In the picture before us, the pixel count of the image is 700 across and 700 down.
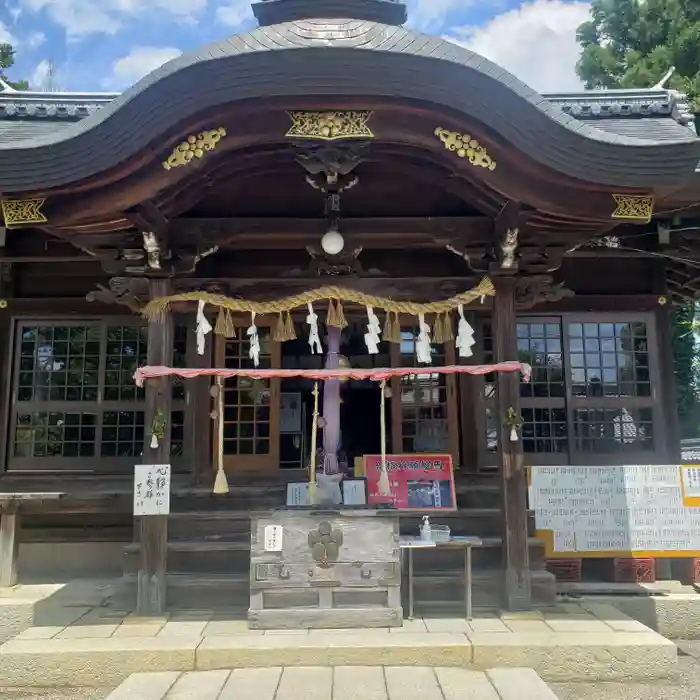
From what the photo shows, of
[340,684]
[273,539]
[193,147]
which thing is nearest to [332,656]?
[340,684]

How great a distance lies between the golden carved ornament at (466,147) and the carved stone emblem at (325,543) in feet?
11.0

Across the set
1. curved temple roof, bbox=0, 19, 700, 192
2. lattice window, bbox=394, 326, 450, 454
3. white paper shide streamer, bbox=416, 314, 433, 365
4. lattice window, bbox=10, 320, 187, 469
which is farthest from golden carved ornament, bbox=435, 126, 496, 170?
lattice window, bbox=10, 320, 187, 469

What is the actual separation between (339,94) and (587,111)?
3896mm

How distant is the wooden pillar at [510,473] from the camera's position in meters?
5.65

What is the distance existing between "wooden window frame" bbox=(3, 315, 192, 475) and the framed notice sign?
251cm

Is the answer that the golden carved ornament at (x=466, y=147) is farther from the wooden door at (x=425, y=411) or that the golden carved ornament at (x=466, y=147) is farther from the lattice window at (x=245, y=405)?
the lattice window at (x=245, y=405)

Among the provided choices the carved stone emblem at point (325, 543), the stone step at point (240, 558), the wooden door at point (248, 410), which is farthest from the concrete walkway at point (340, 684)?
the wooden door at point (248, 410)

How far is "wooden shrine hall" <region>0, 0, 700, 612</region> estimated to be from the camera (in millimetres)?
4961

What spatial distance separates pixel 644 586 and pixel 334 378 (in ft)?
13.9

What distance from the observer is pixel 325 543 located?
208 inches

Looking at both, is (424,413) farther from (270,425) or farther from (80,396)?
(80,396)

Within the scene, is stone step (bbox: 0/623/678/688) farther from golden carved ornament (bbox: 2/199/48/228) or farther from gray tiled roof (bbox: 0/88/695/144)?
gray tiled roof (bbox: 0/88/695/144)

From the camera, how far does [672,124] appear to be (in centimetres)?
678

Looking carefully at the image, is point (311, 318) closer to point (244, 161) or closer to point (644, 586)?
point (244, 161)
